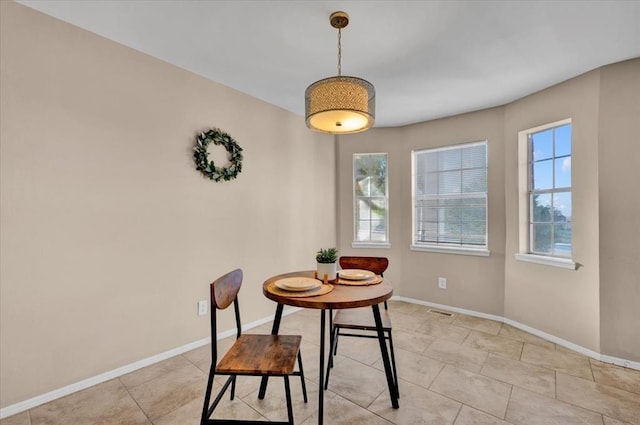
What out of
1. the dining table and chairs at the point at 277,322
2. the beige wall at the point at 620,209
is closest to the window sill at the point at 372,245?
the dining table and chairs at the point at 277,322

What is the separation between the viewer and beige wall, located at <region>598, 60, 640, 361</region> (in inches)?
93.7

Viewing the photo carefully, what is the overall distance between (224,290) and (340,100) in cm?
126

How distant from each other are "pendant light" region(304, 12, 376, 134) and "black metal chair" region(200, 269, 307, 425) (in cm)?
114

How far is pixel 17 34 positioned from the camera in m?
1.85

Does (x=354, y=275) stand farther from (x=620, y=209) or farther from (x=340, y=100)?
(x=620, y=209)

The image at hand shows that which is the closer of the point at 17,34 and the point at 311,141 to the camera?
the point at 17,34

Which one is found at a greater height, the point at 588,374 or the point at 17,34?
the point at 17,34

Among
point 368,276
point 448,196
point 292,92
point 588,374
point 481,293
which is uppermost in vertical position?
point 292,92

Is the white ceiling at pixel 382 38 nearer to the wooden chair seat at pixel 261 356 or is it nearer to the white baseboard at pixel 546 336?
the wooden chair seat at pixel 261 356

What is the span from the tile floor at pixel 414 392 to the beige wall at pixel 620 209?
335 millimetres

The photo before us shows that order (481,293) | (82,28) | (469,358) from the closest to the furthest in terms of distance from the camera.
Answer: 1. (82,28)
2. (469,358)
3. (481,293)

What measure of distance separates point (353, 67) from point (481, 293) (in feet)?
9.47

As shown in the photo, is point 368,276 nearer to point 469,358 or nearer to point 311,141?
point 469,358

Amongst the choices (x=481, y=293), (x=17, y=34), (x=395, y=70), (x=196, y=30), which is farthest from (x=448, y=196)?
(x=17, y=34)
